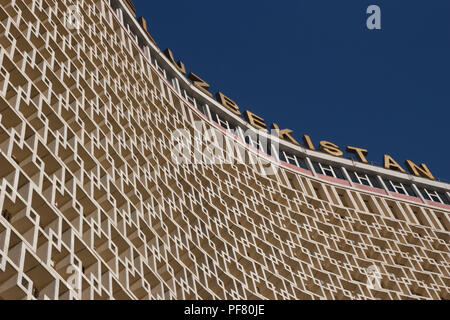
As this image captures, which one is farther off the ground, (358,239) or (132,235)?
(358,239)

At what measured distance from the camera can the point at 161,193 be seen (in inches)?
1293

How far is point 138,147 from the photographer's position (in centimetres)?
3397

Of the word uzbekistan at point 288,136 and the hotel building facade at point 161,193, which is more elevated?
the word uzbekistan at point 288,136

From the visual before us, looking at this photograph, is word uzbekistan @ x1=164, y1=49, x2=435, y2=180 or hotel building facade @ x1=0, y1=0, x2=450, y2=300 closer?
hotel building facade @ x1=0, y1=0, x2=450, y2=300

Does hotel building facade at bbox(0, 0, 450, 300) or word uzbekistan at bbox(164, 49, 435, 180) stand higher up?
word uzbekistan at bbox(164, 49, 435, 180)

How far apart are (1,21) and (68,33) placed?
7252mm

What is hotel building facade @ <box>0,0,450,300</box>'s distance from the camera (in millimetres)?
22391

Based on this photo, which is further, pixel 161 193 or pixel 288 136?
pixel 288 136

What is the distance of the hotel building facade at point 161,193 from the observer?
22.4 metres

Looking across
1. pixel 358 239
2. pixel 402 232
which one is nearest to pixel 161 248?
pixel 358 239

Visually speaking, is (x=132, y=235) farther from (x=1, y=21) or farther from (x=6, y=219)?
(x=1, y=21)

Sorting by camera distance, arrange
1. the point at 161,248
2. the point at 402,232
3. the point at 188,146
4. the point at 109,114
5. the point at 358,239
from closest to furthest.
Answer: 1. the point at 161,248
2. the point at 109,114
3. the point at 188,146
4. the point at 358,239
5. the point at 402,232

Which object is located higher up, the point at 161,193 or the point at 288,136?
the point at 288,136

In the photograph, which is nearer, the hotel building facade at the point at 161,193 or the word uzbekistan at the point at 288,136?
the hotel building facade at the point at 161,193
